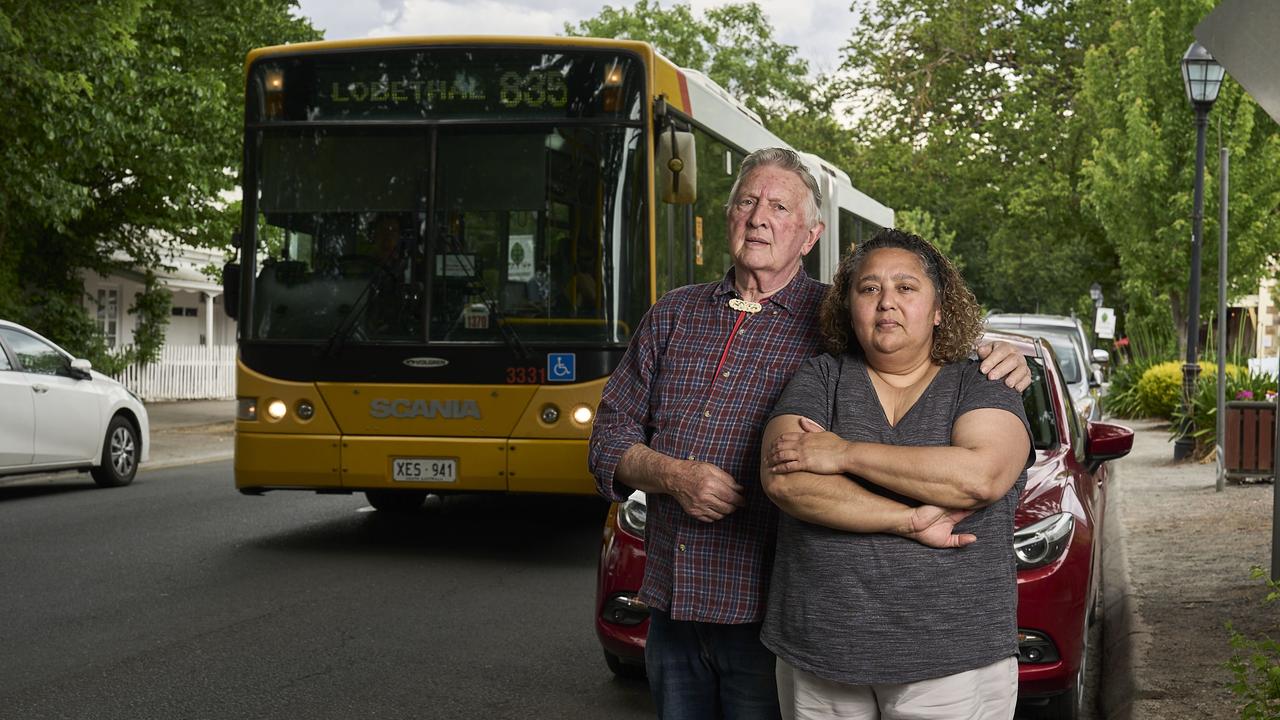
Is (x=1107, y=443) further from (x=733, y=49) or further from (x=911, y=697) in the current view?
(x=733, y=49)

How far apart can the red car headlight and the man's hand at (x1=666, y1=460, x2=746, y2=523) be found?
2793 mm

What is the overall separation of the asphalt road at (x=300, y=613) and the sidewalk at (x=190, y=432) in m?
5.67

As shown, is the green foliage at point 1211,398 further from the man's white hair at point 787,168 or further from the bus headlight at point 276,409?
the man's white hair at point 787,168

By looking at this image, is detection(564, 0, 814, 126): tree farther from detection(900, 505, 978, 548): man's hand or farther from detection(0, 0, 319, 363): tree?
detection(900, 505, 978, 548): man's hand

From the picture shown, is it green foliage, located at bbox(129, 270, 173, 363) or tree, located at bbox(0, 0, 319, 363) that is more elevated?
tree, located at bbox(0, 0, 319, 363)

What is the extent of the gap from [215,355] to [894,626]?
108 ft

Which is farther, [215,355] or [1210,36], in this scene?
[215,355]

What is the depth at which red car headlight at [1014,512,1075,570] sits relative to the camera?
5.61 m

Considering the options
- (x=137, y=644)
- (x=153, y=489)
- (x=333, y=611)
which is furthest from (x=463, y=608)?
(x=153, y=489)

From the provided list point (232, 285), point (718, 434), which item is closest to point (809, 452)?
point (718, 434)

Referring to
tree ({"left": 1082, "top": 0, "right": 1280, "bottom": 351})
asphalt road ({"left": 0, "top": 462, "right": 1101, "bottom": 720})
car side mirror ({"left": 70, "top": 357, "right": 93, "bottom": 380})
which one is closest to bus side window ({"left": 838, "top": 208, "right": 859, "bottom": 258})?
asphalt road ({"left": 0, "top": 462, "right": 1101, "bottom": 720})

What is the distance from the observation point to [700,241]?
1062cm

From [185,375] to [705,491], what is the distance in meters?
30.8

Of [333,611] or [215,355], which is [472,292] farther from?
[215,355]
